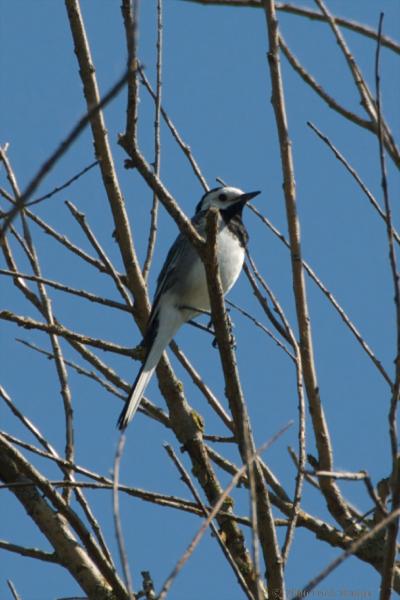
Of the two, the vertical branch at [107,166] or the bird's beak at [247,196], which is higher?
the bird's beak at [247,196]

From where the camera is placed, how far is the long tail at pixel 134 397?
4782 millimetres

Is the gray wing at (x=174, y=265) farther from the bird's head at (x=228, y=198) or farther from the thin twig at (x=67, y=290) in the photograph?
the thin twig at (x=67, y=290)

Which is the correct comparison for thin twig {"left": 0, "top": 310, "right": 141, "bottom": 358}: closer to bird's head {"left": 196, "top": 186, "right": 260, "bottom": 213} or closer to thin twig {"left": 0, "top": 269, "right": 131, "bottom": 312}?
thin twig {"left": 0, "top": 269, "right": 131, "bottom": 312}

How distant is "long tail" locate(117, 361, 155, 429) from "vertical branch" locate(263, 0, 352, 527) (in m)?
1.23

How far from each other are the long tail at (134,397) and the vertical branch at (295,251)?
1.23m

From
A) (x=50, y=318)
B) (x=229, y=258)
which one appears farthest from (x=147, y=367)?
(x=229, y=258)

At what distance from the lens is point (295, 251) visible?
3652 millimetres

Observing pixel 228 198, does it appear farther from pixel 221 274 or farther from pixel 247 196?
pixel 221 274

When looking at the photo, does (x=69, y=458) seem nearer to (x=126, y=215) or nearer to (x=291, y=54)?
(x=126, y=215)

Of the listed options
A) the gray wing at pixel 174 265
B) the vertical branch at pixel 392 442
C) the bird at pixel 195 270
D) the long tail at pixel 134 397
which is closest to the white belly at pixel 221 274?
the bird at pixel 195 270

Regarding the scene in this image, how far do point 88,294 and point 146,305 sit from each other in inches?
19.4

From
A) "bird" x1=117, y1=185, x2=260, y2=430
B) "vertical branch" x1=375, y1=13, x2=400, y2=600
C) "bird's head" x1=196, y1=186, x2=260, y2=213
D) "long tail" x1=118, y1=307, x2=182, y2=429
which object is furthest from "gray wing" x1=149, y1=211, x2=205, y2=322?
"vertical branch" x1=375, y1=13, x2=400, y2=600

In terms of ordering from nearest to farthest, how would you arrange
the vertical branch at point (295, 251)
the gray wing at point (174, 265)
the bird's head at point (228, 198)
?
the vertical branch at point (295, 251) → the gray wing at point (174, 265) → the bird's head at point (228, 198)

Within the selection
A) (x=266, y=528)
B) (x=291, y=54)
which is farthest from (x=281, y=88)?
(x=266, y=528)
